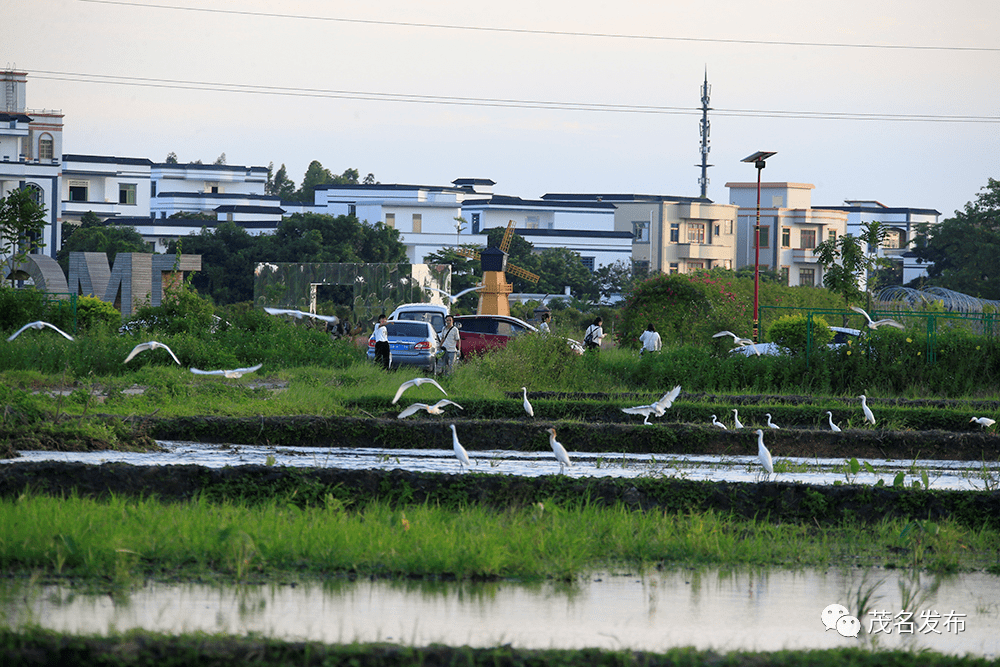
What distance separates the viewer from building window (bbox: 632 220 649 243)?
2918 inches

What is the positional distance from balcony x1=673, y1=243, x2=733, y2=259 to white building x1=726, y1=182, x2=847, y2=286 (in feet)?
7.36

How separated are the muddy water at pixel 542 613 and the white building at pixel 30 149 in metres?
52.8

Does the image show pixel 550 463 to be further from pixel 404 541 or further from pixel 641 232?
pixel 641 232

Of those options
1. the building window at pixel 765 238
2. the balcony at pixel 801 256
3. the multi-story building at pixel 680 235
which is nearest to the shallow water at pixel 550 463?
the building window at pixel 765 238

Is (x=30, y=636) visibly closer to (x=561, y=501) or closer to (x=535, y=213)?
(x=561, y=501)

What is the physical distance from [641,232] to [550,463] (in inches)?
2511

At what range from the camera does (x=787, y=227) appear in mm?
75062

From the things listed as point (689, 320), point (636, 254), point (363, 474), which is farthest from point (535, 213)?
point (363, 474)

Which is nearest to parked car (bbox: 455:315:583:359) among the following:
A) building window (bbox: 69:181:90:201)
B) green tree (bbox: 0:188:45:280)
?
green tree (bbox: 0:188:45:280)

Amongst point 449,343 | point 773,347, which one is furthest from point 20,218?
point 773,347

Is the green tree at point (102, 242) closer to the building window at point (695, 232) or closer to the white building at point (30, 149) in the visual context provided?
the white building at point (30, 149)

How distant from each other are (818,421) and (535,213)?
62.0m

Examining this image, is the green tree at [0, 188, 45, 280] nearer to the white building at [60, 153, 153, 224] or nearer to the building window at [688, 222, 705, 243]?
the white building at [60, 153, 153, 224]

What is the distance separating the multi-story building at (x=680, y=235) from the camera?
73062mm
